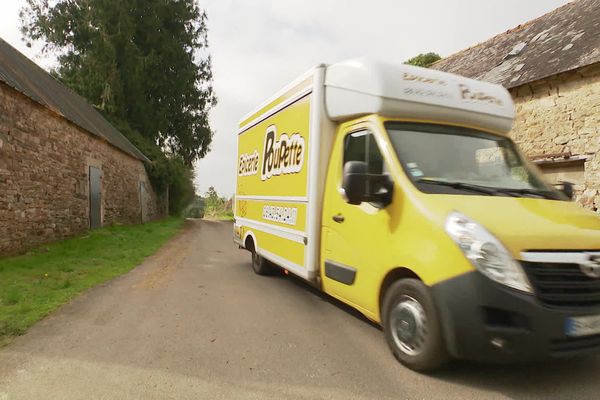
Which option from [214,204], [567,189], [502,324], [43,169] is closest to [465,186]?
[502,324]

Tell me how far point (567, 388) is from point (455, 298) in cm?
111

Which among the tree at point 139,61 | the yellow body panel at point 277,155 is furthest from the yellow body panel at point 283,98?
the tree at point 139,61

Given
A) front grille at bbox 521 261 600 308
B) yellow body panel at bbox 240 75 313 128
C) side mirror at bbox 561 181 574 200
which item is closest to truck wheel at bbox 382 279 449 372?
front grille at bbox 521 261 600 308

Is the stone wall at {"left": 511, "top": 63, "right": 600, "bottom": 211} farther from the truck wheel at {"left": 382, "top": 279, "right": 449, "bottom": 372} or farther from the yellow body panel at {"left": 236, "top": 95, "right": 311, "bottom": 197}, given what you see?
the truck wheel at {"left": 382, "top": 279, "right": 449, "bottom": 372}

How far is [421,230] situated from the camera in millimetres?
3068

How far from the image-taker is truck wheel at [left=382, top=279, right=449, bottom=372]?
115 inches

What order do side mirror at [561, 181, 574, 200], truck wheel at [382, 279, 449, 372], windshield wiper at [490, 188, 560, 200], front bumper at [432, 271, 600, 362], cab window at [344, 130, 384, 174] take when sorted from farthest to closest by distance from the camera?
side mirror at [561, 181, 574, 200]
cab window at [344, 130, 384, 174]
windshield wiper at [490, 188, 560, 200]
truck wheel at [382, 279, 449, 372]
front bumper at [432, 271, 600, 362]

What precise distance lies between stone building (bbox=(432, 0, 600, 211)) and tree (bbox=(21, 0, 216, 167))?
2098cm

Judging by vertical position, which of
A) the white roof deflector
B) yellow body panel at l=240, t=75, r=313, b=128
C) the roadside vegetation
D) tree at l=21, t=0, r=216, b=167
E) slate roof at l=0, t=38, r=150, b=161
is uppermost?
tree at l=21, t=0, r=216, b=167

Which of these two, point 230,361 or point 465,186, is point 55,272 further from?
point 465,186

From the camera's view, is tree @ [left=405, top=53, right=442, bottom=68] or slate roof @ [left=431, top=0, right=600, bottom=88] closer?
slate roof @ [left=431, top=0, right=600, bottom=88]

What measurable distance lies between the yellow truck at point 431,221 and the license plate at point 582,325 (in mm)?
10

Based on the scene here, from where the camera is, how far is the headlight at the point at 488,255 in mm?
2635

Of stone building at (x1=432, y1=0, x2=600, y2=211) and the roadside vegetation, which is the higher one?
stone building at (x1=432, y1=0, x2=600, y2=211)
